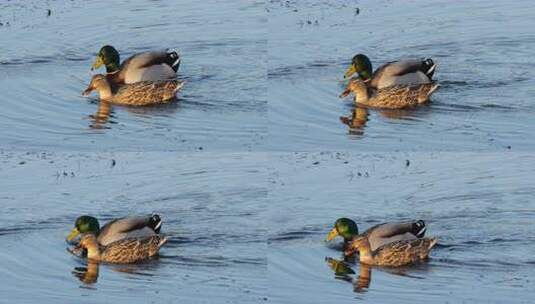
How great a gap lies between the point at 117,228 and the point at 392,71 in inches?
174

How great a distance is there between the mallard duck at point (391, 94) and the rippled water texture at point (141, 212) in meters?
1.61

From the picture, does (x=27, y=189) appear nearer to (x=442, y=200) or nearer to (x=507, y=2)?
(x=442, y=200)

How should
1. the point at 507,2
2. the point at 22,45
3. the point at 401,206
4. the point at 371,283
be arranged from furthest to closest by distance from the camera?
the point at 507,2, the point at 22,45, the point at 401,206, the point at 371,283

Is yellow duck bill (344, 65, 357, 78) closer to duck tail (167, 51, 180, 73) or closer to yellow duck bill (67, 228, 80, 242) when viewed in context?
duck tail (167, 51, 180, 73)

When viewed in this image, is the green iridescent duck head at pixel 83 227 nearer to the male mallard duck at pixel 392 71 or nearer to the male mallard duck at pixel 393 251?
the male mallard duck at pixel 393 251

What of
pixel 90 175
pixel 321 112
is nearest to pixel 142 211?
pixel 90 175

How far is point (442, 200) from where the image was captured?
20.3 m

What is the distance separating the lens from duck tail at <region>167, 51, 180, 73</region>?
22.6 meters

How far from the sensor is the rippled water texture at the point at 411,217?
17.9 meters

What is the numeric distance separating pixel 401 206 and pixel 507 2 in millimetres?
6328

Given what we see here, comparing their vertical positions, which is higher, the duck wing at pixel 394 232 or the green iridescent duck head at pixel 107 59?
the green iridescent duck head at pixel 107 59

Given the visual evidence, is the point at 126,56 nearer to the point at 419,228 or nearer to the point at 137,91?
the point at 137,91

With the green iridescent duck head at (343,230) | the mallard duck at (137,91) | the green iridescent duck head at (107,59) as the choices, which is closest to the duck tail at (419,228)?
the green iridescent duck head at (343,230)

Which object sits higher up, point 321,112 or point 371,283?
point 321,112
